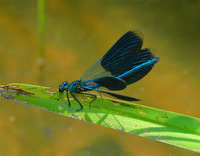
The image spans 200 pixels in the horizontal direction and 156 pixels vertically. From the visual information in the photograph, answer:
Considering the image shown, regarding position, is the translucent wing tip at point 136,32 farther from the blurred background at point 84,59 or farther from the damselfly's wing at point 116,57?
the blurred background at point 84,59

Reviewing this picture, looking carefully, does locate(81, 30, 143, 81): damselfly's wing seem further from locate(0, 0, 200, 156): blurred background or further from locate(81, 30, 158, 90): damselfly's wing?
locate(0, 0, 200, 156): blurred background

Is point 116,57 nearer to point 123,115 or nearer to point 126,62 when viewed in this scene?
point 126,62

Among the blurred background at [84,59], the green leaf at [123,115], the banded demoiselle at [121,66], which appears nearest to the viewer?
the green leaf at [123,115]

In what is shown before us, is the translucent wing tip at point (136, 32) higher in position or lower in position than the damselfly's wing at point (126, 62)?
higher

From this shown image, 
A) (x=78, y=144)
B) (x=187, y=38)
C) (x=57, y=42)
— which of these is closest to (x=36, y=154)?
(x=78, y=144)

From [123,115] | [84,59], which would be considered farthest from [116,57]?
[84,59]

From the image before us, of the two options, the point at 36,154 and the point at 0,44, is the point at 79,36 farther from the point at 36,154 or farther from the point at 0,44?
the point at 36,154

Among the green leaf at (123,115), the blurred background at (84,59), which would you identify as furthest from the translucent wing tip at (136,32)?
the blurred background at (84,59)
